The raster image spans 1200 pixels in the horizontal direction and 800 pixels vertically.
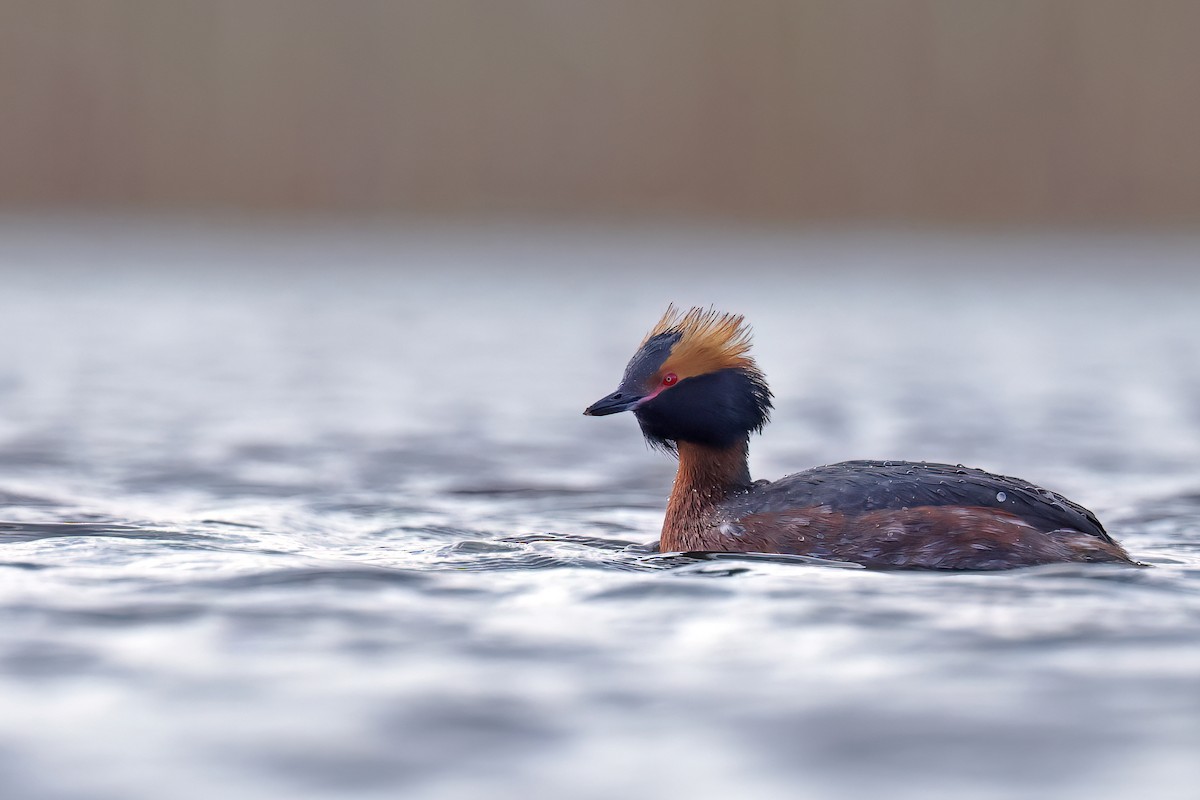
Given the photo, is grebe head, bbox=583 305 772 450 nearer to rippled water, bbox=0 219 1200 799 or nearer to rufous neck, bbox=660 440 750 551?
rufous neck, bbox=660 440 750 551

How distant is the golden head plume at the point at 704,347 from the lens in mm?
8281

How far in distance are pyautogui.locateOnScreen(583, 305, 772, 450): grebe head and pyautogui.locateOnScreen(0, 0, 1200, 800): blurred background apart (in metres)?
0.72

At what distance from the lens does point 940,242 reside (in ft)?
141

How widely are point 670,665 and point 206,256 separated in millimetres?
31270

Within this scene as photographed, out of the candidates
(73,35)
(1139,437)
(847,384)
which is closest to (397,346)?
(847,384)

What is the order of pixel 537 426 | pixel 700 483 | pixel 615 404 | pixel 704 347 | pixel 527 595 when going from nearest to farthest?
1. pixel 527 595
2. pixel 615 404
3. pixel 704 347
4. pixel 700 483
5. pixel 537 426

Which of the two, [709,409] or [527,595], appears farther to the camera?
Answer: [709,409]

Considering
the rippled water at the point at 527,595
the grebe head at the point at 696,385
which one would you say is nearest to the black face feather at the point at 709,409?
the grebe head at the point at 696,385

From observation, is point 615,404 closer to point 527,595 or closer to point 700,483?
point 700,483

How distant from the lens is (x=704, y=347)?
830cm

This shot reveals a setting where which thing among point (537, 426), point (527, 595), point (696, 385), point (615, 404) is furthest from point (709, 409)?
point (537, 426)

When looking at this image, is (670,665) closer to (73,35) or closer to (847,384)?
(847,384)

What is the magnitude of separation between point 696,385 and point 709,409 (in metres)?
0.13

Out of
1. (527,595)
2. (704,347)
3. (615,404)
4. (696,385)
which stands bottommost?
(527,595)
